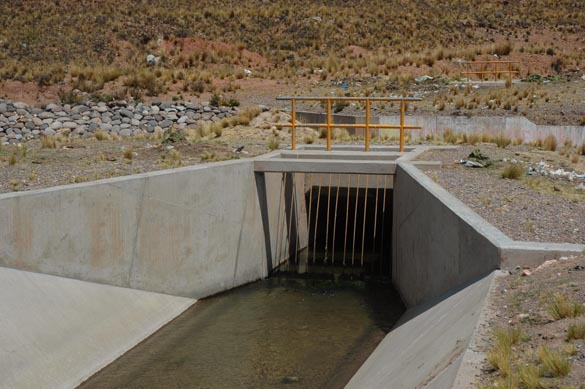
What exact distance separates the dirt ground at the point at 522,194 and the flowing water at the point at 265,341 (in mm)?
2894

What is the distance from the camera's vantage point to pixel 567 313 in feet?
20.9

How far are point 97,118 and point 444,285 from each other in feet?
69.6

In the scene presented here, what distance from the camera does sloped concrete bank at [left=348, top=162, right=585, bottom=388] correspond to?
654 centimetres

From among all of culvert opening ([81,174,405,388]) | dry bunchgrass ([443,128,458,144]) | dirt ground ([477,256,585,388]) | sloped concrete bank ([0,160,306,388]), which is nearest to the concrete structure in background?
dry bunchgrass ([443,128,458,144])

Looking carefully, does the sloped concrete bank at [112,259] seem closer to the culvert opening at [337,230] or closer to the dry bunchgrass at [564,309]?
the culvert opening at [337,230]

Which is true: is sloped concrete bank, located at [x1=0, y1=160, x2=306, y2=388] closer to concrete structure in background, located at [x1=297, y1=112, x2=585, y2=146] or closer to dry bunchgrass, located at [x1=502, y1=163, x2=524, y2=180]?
dry bunchgrass, located at [x1=502, y1=163, x2=524, y2=180]

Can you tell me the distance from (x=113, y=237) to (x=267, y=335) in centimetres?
320

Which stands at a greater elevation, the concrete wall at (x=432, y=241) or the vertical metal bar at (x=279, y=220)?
the concrete wall at (x=432, y=241)

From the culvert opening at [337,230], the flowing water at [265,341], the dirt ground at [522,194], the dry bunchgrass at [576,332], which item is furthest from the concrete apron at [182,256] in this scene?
the culvert opening at [337,230]

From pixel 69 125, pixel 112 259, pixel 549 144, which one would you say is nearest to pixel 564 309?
pixel 112 259

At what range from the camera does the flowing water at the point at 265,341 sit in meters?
11.2

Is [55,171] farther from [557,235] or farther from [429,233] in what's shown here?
[557,235]

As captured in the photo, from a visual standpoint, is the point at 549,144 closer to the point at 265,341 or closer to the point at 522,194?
the point at 522,194

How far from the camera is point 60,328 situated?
35.5 ft
